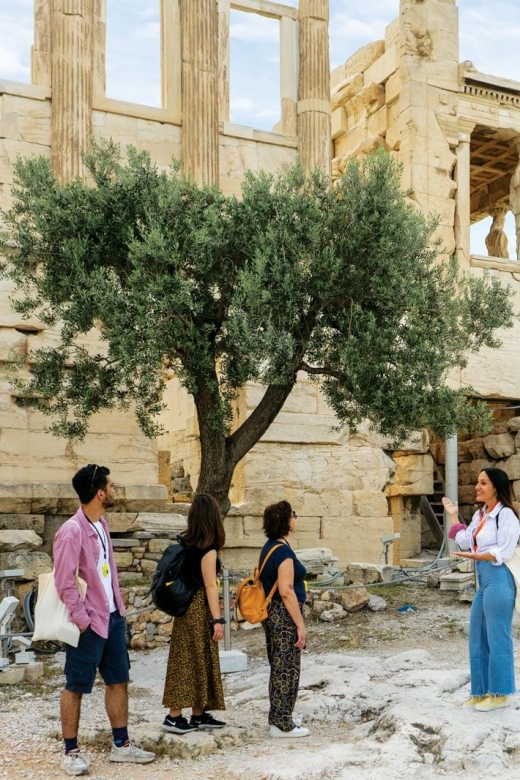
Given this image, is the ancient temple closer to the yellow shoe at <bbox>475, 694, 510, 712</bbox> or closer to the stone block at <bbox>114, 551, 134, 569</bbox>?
the stone block at <bbox>114, 551, 134, 569</bbox>

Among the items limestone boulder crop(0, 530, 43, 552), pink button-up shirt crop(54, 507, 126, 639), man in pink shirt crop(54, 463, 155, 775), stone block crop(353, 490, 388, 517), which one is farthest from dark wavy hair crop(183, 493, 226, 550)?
stone block crop(353, 490, 388, 517)

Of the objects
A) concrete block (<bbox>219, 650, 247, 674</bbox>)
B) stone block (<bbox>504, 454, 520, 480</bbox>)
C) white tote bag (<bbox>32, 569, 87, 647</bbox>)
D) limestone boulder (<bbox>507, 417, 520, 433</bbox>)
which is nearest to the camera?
white tote bag (<bbox>32, 569, 87, 647</bbox>)

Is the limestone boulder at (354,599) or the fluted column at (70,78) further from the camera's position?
the fluted column at (70,78)

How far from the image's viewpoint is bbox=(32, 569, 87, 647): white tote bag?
5.61 metres

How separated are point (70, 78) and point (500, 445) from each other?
12.0 metres

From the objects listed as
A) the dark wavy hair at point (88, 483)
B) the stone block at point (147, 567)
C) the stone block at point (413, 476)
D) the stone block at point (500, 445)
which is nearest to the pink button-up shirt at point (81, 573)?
the dark wavy hair at point (88, 483)

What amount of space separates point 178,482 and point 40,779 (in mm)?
11686

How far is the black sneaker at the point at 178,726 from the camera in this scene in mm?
6320

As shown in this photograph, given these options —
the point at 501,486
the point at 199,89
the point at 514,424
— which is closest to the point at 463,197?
the point at 514,424

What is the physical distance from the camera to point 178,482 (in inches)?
683

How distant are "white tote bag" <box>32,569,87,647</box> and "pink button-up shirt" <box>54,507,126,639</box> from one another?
45 millimetres

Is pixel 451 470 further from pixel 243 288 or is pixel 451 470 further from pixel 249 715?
pixel 249 715

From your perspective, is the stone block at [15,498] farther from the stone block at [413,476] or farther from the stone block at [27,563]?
the stone block at [413,476]

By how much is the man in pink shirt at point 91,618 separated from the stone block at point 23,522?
701 cm
